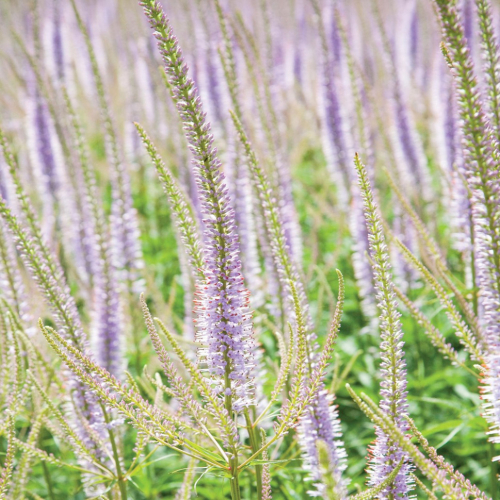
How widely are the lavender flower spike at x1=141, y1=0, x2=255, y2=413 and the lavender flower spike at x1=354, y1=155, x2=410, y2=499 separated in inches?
12.8

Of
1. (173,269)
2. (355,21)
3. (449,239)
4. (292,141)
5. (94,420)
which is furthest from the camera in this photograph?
(355,21)

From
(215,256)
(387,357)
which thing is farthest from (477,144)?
(215,256)

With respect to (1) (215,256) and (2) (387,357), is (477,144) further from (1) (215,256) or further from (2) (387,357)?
(1) (215,256)

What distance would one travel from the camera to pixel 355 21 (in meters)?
9.59

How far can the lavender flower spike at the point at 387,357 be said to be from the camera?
51.8 inches

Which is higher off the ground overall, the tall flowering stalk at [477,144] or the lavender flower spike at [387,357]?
the tall flowering stalk at [477,144]

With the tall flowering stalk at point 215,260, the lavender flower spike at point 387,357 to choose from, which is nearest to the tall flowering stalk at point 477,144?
the lavender flower spike at point 387,357

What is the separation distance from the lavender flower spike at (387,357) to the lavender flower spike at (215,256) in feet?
1.07

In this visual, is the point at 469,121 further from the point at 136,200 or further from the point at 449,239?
the point at 136,200

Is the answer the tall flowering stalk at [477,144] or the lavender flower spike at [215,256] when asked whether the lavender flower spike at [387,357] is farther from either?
the lavender flower spike at [215,256]

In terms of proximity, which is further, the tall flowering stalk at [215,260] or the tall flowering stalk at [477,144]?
the tall flowering stalk at [215,260]

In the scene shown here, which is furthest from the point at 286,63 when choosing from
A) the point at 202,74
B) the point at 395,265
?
the point at 395,265

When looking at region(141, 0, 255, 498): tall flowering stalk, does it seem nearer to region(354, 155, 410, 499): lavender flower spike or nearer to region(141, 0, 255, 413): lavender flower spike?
region(141, 0, 255, 413): lavender flower spike

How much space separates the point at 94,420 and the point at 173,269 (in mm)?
3615
